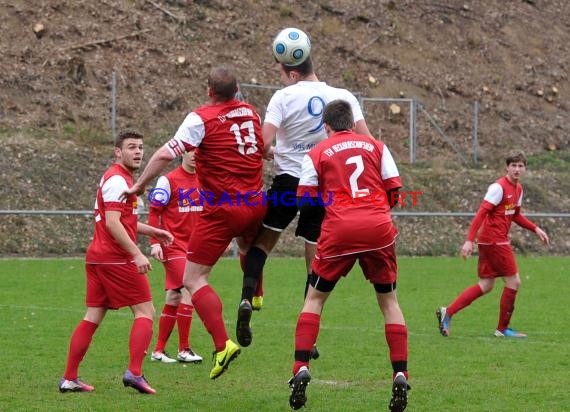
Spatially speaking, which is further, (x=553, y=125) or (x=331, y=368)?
(x=553, y=125)

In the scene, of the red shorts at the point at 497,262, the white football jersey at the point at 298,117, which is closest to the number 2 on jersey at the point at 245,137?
the white football jersey at the point at 298,117

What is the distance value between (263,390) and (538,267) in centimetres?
1374

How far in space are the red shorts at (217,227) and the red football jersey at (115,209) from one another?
517 millimetres

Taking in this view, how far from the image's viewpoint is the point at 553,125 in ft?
104

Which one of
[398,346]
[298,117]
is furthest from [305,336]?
[298,117]

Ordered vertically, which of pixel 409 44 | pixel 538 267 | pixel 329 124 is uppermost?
pixel 409 44

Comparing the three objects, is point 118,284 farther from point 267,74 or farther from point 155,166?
point 267,74

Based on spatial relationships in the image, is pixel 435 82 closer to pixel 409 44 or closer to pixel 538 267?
pixel 409 44

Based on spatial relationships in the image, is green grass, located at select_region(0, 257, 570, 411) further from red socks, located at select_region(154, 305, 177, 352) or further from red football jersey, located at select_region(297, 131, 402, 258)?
red football jersey, located at select_region(297, 131, 402, 258)

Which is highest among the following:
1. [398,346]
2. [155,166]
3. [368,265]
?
[155,166]

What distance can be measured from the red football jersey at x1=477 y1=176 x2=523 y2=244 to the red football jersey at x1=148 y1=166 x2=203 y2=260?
3796 millimetres

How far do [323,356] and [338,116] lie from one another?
3.47 metres

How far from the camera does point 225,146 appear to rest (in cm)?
800

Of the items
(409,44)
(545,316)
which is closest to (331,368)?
(545,316)
